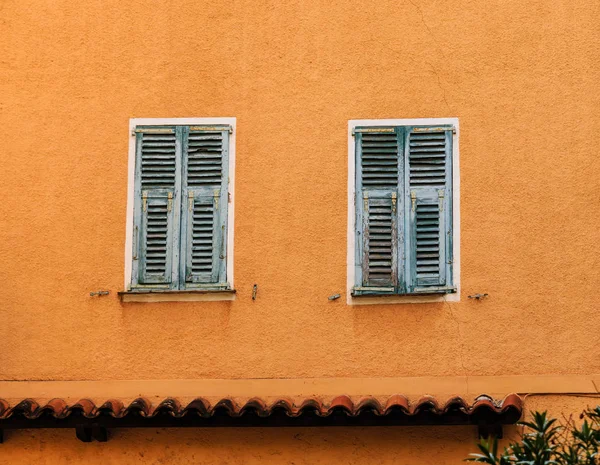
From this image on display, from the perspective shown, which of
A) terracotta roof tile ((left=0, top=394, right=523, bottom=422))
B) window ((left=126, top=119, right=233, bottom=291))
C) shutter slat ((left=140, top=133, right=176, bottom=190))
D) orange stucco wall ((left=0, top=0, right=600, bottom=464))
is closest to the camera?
terracotta roof tile ((left=0, top=394, right=523, bottom=422))

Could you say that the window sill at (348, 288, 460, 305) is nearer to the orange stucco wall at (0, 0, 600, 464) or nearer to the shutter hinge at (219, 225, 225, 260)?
the orange stucco wall at (0, 0, 600, 464)

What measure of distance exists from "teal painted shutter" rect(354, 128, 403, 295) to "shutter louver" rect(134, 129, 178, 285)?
1.47 m

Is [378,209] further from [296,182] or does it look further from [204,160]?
[204,160]

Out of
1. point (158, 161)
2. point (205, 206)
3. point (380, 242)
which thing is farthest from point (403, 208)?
point (158, 161)

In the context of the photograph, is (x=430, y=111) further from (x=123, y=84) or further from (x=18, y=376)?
(x=18, y=376)

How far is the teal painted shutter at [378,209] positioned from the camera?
1027 centimetres

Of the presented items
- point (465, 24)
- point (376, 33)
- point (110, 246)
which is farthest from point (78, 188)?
point (465, 24)

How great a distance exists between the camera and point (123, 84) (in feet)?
35.2

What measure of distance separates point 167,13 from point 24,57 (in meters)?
1.21

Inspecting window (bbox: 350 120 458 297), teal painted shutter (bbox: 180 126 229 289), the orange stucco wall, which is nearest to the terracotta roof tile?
the orange stucco wall

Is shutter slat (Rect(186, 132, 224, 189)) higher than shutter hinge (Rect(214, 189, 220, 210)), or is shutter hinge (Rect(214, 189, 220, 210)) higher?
shutter slat (Rect(186, 132, 224, 189))

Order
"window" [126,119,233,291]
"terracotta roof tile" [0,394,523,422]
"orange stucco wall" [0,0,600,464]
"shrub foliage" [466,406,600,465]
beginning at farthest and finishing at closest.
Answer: "window" [126,119,233,291]
"orange stucco wall" [0,0,600,464]
"terracotta roof tile" [0,394,523,422]
"shrub foliage" [466,406,600,465]

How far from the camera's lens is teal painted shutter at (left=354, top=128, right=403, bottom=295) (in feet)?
33.7

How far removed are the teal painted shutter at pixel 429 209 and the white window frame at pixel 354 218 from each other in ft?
0.13
